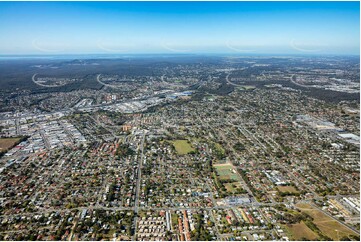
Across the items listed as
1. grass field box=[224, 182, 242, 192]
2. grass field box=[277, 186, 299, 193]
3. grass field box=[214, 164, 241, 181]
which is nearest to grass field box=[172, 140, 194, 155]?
grass field box=[214, 164, 241, 181]

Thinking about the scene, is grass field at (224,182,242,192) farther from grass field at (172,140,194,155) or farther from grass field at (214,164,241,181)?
grass field at (172,140,194,155)

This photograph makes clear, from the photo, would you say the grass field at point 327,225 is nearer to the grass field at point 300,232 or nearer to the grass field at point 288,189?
the grass field at point 300,232

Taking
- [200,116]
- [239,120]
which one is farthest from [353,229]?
[200,116]

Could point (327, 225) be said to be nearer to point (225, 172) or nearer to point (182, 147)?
point (225, 172)

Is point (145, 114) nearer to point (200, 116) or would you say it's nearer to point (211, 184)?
point (200, 116)

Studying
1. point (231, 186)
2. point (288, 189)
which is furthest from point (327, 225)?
point (231, 186)

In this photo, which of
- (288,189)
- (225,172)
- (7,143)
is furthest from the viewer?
(7,143)

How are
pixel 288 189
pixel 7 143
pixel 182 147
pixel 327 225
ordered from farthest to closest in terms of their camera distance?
pixel 7 143 < pixel 182 147 < pixel 288 189 < pixel 327 225
